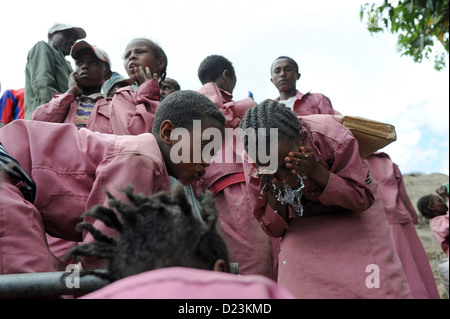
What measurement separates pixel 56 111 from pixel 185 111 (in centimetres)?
127

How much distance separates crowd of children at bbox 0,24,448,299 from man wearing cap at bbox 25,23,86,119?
2cm

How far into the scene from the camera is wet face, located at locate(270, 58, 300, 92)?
16.8 feet

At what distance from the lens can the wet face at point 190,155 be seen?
2400 mm

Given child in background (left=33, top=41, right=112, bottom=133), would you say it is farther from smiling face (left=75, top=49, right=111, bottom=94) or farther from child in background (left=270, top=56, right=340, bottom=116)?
child in background (left=270, top=56, right=340, bottom=116)

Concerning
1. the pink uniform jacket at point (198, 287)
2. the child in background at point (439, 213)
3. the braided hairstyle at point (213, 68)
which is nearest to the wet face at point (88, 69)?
the braided hairstyle at point (213, 68)

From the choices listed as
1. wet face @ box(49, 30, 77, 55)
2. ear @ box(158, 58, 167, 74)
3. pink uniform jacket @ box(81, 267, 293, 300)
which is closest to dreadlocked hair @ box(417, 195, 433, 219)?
ear @ box(158, 58, 167, 74)

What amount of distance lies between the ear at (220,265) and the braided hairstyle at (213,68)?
334cm

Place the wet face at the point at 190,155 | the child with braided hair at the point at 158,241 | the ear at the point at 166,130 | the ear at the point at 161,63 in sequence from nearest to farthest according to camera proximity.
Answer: the child with braided hair at the point at 158,241 < the wet face at the point at 190,155 < the ear at the point at 166,130 < the ear at the point at 161,63

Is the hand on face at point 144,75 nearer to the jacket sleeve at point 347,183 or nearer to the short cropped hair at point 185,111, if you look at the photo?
the short cropped hair at point 185,111

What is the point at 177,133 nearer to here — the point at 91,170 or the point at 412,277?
the point at 91,170

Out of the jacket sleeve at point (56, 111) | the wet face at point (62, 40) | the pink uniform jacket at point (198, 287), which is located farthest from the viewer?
the wet face at point (62, 40)

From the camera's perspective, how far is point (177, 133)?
8.12ft

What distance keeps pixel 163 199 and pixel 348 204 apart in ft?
4.76
